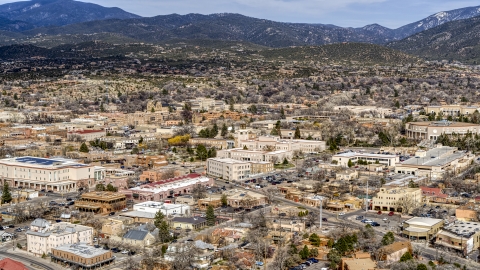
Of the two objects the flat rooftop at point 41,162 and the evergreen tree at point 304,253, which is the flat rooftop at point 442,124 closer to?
the flat rooftop at point 41,162

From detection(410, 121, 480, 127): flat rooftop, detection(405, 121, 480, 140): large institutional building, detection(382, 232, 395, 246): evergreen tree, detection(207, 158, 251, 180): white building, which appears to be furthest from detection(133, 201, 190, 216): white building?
detection(410, 121, 480, 127): flat rooftop

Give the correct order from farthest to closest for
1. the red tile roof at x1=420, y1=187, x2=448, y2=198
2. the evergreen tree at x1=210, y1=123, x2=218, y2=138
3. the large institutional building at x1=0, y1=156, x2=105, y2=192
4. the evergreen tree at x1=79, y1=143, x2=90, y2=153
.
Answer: the evergreen tree at x1=210, y1=123, x2=218, y2=138 < the evergreen tree at x1=79, y1=143, x2=90, y2=153 < the large institutional building at x1=0, y1=156, x2=105, y2=192 < the red tile roof at x1=420, y1=187, x2=448, y2=198

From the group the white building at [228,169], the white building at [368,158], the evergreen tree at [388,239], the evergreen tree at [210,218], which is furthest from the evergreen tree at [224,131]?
the evergreen tree at [388,239]

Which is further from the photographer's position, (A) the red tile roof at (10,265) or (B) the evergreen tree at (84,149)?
(B) the evergreen tree at (84,149)

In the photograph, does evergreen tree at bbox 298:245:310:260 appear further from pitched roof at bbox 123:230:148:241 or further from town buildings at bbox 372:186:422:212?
town buildings at bbox 372:186:422:212

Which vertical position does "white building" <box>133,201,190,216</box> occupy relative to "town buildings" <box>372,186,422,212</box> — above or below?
below

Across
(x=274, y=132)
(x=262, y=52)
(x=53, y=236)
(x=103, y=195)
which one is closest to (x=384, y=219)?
(x=103, y=195)
